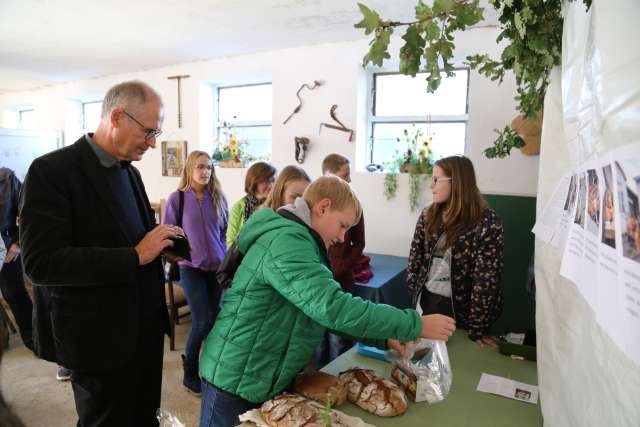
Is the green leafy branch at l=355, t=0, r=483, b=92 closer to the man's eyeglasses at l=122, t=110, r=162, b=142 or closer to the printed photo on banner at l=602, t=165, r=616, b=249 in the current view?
the printed photo on banner at l=602, t=165, r=616, b=249

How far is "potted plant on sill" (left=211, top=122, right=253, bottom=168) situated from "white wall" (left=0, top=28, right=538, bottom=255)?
0.33ft

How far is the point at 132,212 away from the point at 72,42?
370 centimetres

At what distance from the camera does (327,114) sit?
4.19 metres

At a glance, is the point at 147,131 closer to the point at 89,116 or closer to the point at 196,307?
the point at 196,307

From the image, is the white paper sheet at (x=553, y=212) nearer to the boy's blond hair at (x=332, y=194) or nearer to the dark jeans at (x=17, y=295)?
the boy's blond hair at (x=332, y=194)

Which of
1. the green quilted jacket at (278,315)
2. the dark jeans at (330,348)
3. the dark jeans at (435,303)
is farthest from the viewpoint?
the dark jeans at (330,348)

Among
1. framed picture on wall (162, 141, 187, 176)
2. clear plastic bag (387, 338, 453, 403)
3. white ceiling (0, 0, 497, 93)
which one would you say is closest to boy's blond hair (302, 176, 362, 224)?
clear plastic bag (387, 338, 453, 403)

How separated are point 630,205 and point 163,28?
4.05m

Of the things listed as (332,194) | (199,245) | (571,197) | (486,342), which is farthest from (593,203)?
(199,245)

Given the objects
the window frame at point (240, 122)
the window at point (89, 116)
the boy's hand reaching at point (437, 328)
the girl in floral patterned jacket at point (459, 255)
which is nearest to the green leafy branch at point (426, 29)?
the boy's hand reaching at point (437, 328)

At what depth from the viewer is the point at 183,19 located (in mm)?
3504

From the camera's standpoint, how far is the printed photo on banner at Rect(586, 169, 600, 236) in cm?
61

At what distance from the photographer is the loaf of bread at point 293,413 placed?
1.00m

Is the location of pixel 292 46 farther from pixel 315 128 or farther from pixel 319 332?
pixel 319 332
